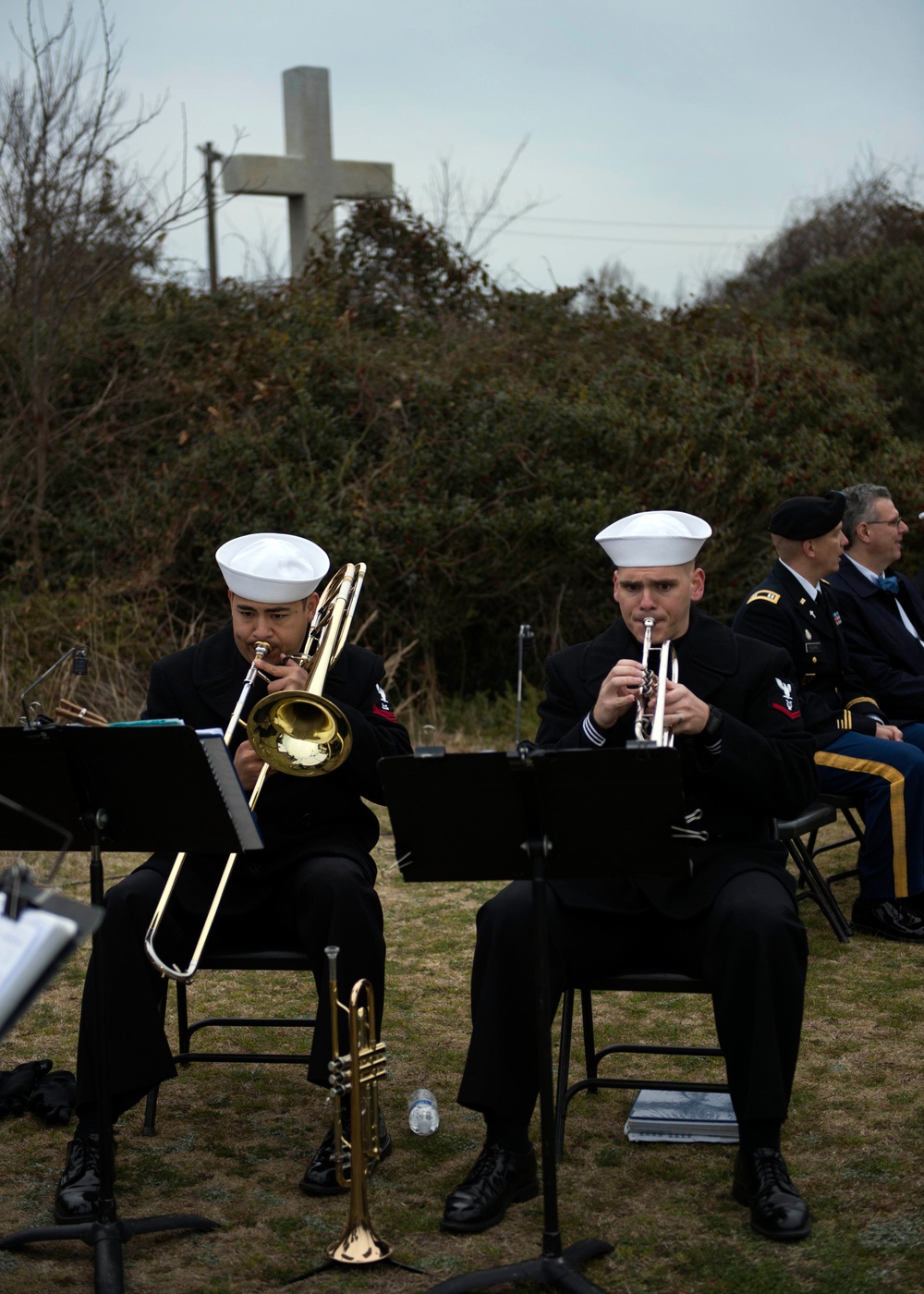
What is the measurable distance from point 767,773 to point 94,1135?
6.44ft

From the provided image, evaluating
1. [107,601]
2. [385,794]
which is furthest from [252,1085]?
[107,601]

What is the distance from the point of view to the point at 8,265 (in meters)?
10.3

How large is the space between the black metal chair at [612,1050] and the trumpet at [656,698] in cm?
60

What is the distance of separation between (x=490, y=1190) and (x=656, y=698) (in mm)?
1261

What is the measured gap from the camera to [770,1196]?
3.29 m

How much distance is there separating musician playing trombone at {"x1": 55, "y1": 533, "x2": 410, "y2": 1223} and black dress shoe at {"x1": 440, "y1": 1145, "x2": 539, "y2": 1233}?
34 cm

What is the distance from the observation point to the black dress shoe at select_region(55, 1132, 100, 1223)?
339 cm

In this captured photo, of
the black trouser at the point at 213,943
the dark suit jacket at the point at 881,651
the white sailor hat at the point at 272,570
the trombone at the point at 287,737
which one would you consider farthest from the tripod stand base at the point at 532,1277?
the dark suit jacket at the point at 881,651

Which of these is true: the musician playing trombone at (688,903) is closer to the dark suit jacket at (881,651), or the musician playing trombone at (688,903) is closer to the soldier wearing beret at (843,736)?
the soldier wearing beret at (843,736)

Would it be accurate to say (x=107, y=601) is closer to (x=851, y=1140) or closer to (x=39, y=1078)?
(x=39, y=1078)

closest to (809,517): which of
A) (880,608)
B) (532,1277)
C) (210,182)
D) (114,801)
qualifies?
(880,608)

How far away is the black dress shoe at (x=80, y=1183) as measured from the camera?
11.1ft

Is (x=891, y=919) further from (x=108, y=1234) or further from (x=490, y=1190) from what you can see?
(x=108, y=1234)

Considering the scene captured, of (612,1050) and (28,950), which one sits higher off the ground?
(28,950)
